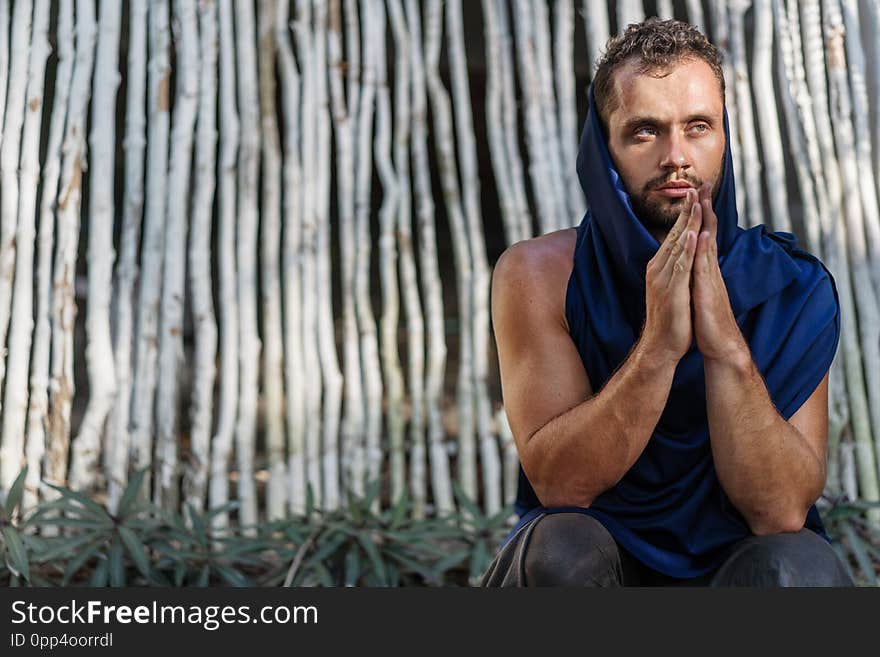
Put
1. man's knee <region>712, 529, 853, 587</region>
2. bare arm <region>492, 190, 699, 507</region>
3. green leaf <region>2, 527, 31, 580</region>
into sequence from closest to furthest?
man's knee <region>712, 529, 853, 587</region> < bare arm <region>492, 190, 699, 507</region> < green leaf <region>2, 527, 31, 580</region>

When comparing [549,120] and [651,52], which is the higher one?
[549,120]

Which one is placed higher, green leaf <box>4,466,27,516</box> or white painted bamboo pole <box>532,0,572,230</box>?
white painted bamboo pole <box>532,0,572,230</box>

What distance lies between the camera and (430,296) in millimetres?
3584

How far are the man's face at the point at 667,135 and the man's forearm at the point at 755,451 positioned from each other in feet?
1.11

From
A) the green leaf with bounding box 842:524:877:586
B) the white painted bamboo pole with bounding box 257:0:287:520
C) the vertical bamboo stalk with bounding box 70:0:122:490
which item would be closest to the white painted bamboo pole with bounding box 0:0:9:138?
the vertical bamboo stalk with bounding box 70:0:122:490

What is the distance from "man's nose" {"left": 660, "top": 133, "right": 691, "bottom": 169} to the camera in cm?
197

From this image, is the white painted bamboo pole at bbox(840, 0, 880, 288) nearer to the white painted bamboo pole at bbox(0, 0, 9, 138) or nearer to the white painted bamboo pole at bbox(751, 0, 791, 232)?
the white painted bamboo pole at bbox(751, 0, 791, 232)

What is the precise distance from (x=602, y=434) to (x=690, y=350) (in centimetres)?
27

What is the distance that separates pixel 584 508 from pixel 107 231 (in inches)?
81.5

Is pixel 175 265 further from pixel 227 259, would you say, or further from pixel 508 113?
pixel 508 113

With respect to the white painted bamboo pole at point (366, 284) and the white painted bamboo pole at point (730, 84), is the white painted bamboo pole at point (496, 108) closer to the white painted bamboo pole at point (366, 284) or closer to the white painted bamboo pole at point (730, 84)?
the white painted bamboo pole at point (366, 284)

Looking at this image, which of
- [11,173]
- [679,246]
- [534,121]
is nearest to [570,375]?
[679,246]

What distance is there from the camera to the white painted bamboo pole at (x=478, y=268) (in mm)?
3453

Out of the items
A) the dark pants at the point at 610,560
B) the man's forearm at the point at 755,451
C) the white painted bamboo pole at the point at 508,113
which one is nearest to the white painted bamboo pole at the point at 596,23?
the white painted bamboo pole at the point at 508,113
